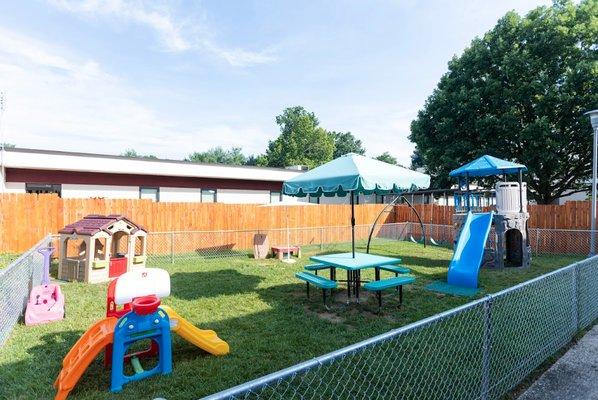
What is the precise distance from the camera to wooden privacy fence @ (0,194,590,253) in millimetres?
11539

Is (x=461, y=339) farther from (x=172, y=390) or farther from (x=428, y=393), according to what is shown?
(x=172, y=390)

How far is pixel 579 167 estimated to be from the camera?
17891 millimetres

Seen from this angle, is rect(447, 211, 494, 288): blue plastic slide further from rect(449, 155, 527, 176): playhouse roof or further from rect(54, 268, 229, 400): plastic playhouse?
rect(54, 268, 229, 400): plastic playhouse

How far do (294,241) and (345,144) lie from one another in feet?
227

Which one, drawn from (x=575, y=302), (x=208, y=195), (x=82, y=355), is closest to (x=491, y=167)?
(x=575, y=302)

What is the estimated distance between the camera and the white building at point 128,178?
13922 mm

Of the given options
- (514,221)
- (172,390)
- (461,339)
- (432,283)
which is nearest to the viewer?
(172,390)

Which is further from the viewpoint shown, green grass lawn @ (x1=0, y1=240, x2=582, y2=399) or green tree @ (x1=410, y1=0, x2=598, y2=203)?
green tree @ (x1=410, y1=0, x2=598, y2=203)

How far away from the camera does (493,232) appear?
1243cm

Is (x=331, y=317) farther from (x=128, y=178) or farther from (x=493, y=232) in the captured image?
(x=128, y=178)

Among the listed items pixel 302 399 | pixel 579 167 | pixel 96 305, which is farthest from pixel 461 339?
pixel 579 167

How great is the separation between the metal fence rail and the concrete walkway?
16 centimetres

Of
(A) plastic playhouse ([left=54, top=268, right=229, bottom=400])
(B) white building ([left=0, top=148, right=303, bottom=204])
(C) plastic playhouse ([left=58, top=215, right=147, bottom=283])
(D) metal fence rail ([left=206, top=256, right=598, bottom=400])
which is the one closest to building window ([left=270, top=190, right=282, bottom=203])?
(B) white building ([left=0, top=148, right=303, bottom=204])

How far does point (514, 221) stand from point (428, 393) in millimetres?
9686
